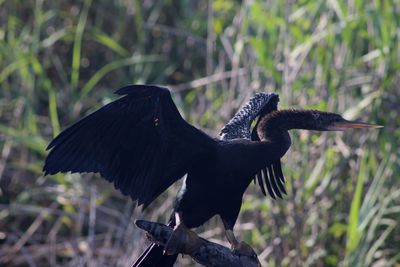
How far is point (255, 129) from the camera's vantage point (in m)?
4.80

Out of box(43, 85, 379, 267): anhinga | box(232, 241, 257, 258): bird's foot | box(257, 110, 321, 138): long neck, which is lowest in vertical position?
box(232, 241, 257, 258): bird's foot

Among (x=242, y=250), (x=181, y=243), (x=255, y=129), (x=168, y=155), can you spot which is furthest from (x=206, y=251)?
(x=255, y=129)

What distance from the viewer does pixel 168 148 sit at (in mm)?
4254

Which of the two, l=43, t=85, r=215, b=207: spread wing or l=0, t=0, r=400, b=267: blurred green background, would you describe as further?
l=0, t=0, r=400, b=267: blurred green background

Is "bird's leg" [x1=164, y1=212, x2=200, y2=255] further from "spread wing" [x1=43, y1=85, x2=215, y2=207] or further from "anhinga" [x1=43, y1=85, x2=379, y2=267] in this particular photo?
"spread wing" [x1=43, y1=85, x2=215, y2=207]

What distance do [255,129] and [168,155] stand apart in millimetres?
670

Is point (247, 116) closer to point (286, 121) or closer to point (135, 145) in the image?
point (286, 121)

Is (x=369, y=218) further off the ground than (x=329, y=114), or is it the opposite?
(x=329, y=114)

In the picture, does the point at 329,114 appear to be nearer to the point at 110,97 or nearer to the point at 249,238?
the point at 249,238

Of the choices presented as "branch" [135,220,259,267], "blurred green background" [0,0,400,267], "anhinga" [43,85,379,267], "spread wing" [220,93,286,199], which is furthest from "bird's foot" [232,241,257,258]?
"blurred green background" [0,0,400,267]

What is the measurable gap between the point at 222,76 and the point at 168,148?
5.99ft

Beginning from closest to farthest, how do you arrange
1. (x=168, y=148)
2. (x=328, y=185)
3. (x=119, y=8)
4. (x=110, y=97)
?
(x=168, y=148)
(x=328, y=185)
(x=110, y=97)
(x=119, y=8)

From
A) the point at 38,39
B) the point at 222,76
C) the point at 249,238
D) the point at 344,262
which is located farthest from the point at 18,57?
the point at 344,262

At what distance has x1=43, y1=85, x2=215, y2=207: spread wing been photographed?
412cm
